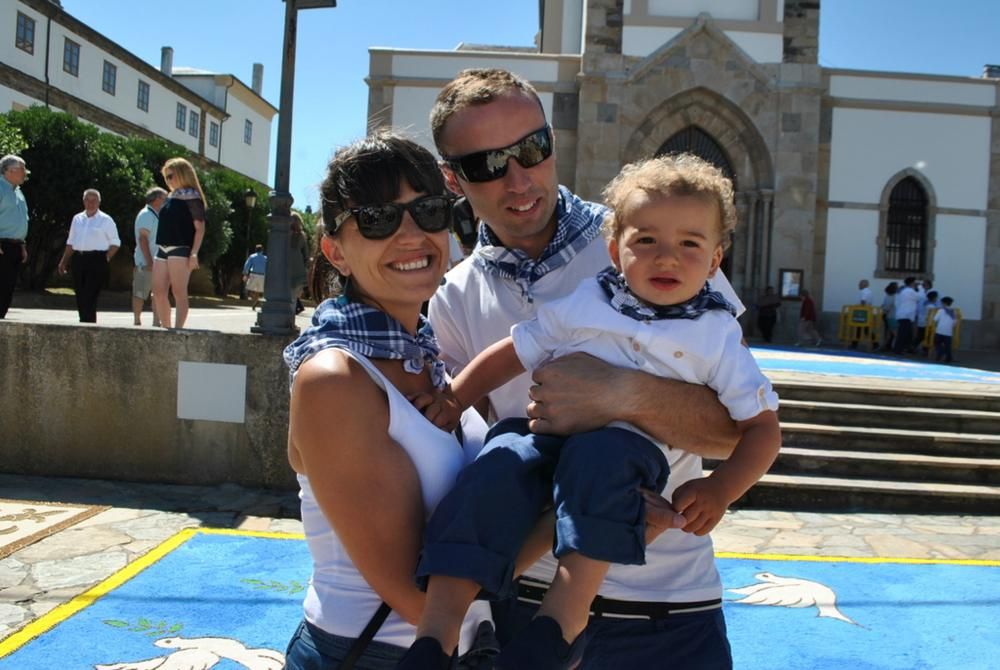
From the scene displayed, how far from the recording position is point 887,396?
846 cm

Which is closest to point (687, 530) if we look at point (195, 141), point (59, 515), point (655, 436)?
point (655, 436)

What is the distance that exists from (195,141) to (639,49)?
3465 cm

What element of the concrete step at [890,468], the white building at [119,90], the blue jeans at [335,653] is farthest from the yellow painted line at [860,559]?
the white building at [119,90]

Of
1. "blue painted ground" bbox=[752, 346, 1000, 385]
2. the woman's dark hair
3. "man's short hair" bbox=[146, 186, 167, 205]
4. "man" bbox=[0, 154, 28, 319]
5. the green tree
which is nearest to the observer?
the woman's dark hair

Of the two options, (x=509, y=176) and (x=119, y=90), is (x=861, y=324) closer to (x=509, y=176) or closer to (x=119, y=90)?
(x=509, y=176)

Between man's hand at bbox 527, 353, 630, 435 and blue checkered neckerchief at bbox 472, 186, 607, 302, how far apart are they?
362mm

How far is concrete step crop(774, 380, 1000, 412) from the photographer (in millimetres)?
8398

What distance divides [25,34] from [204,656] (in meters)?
36.1

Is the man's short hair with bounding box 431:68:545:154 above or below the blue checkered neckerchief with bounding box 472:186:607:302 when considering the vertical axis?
above

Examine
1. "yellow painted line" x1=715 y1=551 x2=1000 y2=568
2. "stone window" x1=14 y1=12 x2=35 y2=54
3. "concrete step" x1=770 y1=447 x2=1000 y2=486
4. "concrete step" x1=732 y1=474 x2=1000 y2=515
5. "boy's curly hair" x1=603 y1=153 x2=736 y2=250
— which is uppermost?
"stone window" x1=14 y1=12 x2=35 y2=54

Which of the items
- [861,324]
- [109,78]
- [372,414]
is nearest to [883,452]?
[372,414]

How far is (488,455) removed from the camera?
5.27 feet

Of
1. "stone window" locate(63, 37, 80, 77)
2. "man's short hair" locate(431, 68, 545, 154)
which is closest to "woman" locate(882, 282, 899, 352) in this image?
"man's short hair" locate(431, 68, 545, 154)

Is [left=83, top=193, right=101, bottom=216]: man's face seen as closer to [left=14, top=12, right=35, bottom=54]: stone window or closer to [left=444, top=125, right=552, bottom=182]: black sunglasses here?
[left=444, top=125, right=552, bottom=182]: black sunglasses
